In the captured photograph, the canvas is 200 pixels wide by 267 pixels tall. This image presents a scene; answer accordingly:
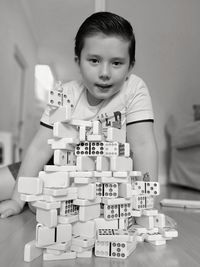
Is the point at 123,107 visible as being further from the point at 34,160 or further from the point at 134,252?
the point at 134,252

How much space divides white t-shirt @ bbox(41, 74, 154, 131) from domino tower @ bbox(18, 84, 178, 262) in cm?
32

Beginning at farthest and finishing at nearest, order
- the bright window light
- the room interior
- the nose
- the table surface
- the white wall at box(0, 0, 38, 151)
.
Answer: the white wall at box(0, 0, 38, 151) < the bright window light < the room interior < the nose < the table surface

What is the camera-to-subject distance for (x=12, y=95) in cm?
260

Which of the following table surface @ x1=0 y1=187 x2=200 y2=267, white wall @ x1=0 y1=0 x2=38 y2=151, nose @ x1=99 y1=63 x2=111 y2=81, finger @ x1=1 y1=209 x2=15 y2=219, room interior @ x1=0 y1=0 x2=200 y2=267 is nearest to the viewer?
table surface @ x1=0 y1=187 x2=200 y2=267

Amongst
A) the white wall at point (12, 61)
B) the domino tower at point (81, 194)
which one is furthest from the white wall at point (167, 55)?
the domino tower at point (81, 194)

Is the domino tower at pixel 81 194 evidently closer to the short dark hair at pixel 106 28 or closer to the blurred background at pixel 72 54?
the short dark hair at pixel 106 28

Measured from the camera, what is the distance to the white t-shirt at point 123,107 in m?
0.99

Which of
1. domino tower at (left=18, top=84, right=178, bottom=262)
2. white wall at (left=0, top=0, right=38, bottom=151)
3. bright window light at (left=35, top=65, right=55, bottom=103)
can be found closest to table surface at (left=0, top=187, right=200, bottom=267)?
domino tower at (left=18, top=84, right=178, bottom=262)

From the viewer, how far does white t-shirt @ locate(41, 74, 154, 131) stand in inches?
38.9

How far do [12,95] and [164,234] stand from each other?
2142 mm

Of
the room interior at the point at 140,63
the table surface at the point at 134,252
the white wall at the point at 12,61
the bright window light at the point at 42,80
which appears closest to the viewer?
the table surface at the point at 134,252

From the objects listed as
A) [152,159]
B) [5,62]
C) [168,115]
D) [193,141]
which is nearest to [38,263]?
[152,159]

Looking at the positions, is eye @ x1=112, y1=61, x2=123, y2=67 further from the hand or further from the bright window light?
the bright window light

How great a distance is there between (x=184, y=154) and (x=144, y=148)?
1306mm
